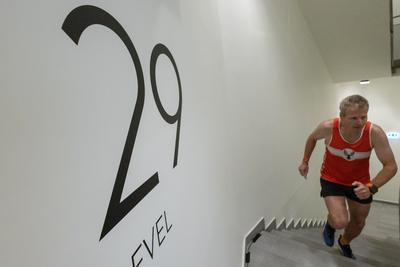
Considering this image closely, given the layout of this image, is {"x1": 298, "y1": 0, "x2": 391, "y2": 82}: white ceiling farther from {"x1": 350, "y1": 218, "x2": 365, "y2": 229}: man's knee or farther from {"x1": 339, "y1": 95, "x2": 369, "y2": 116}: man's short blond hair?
{"x1": 350, "y1": 218, "x2": 365, "y2": 229}: man's knee

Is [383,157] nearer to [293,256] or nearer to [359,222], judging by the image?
[359,222]

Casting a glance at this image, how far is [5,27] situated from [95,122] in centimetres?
33

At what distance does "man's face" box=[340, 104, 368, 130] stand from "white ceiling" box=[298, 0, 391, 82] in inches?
88.0

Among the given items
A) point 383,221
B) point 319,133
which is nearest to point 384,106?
point 383,221

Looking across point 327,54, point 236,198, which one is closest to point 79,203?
point 236,198

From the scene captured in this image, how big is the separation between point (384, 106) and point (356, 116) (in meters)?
5.56

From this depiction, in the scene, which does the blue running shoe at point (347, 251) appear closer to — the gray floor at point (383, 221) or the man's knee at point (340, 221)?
the man's knee at point (340, 221)

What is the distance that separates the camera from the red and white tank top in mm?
2107

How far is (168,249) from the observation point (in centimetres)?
114

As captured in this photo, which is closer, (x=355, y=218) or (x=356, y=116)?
(x=356, y=116)

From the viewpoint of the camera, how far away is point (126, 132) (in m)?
0.95

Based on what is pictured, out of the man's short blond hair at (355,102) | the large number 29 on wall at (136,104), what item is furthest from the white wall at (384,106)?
the large number 29 on wall at (136,104)

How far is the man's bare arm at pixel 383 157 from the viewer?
6.53ft

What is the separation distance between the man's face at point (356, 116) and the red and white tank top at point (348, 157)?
0.07 meters
